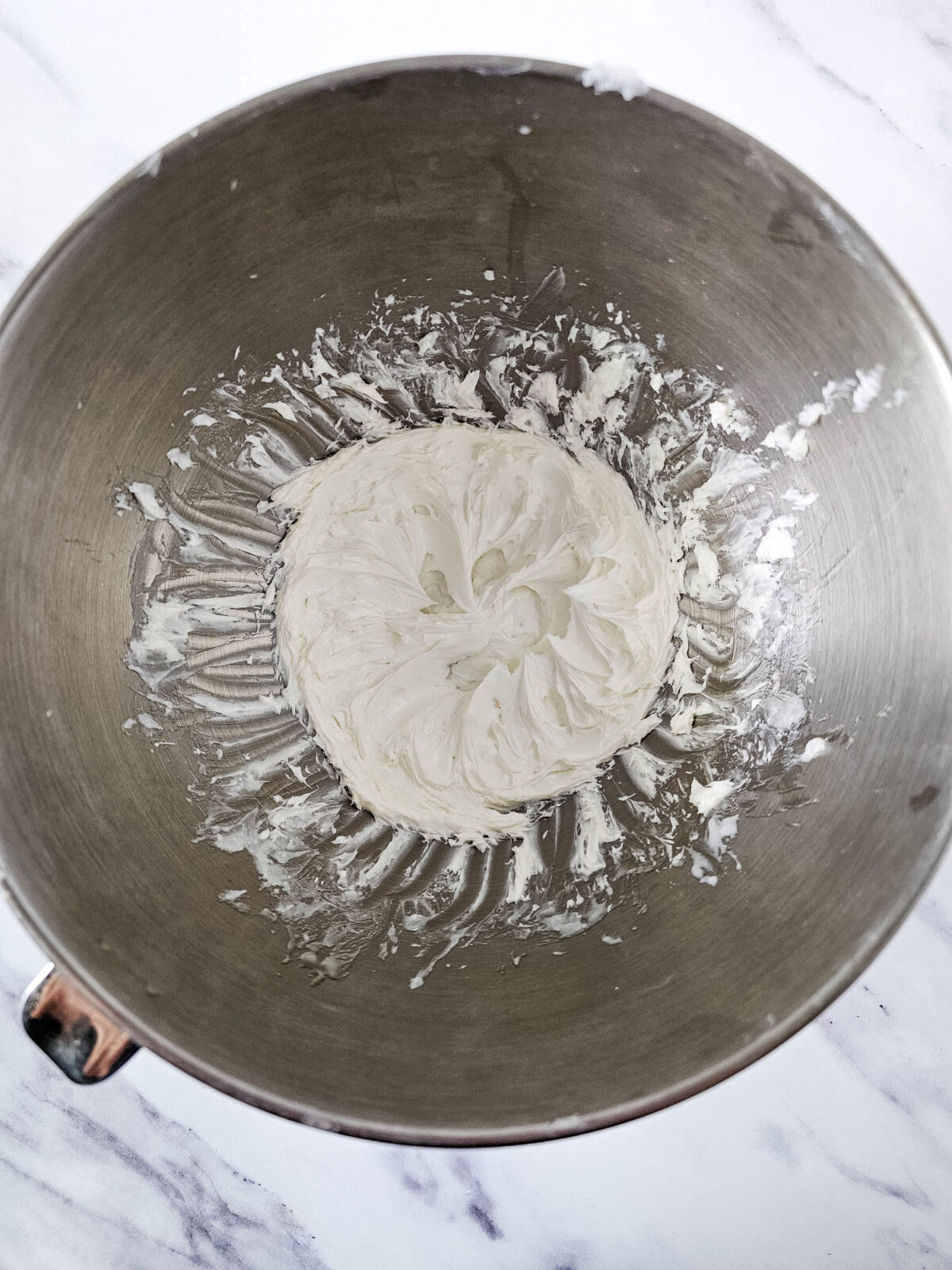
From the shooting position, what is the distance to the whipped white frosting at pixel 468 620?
3.60 feet

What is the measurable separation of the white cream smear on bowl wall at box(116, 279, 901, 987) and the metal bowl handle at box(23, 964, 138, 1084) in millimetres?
190

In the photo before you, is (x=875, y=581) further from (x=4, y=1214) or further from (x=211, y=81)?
(x=4, y=1214)

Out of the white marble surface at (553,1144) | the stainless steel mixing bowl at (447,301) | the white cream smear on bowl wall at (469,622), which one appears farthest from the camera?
the white marble surface at (553,1144)

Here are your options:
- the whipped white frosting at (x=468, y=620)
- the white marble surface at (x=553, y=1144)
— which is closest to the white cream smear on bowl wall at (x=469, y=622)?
the whipped white frosting at (x=468, y=620)

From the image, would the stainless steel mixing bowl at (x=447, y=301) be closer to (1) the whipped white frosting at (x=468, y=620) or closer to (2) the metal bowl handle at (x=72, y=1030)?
(2) the metal bowl handle at (x=72, y=1030)

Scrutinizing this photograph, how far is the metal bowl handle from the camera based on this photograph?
31.7 inches

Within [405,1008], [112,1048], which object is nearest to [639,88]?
[405,1008]

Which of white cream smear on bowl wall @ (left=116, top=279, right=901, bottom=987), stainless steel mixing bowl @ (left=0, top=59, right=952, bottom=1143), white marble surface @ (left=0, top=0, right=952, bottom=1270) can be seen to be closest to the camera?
stainless steel mixing bowl @ (left=0, top=59, right=952, bottom=1143)

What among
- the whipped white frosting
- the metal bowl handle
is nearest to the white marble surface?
the metal bowl handle

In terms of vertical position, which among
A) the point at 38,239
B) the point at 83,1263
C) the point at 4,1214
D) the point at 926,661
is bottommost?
the point at 83,1263

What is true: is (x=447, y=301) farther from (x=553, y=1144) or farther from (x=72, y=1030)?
(x=553, y=1144)

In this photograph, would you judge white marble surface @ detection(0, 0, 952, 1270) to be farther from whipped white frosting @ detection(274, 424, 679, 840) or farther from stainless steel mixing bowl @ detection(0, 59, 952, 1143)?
whipped white frosting @ detection(274, 424, 679, 840)

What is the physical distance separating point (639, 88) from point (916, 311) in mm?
357

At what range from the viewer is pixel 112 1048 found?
81 cm
